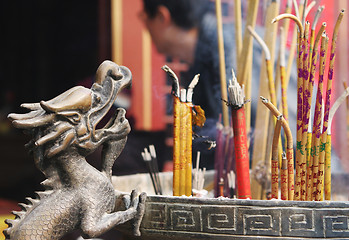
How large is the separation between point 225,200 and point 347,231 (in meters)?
0.15

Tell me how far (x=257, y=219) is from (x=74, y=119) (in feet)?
0.87

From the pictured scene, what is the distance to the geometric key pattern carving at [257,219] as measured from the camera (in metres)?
0.56

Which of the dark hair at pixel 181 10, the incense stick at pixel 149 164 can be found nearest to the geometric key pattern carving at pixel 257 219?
the incense stick at pixel 149 164

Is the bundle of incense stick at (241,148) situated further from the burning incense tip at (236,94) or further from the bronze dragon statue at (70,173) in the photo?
the bronze dragon statue at (70,173)

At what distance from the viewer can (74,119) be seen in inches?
23.5

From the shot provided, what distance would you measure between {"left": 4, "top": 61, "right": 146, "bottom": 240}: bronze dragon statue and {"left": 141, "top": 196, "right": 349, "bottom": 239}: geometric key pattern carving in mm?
71

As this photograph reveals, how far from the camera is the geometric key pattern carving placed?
56 centimetres

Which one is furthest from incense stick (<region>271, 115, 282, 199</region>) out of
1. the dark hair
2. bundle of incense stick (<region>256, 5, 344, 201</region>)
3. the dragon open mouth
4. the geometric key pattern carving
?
the dark hair

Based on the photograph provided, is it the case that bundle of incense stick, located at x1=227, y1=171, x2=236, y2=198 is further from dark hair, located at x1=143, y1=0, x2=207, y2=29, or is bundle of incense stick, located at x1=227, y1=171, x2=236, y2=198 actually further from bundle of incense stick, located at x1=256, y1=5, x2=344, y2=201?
dark hair, located at x1=143, y1=0, x2=207, y2=29

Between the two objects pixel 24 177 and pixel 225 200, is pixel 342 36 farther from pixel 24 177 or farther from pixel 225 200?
pixel 24 177

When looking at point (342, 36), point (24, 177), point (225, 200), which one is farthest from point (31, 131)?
point (24, 177)

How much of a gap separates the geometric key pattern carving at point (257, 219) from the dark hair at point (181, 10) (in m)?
0.93

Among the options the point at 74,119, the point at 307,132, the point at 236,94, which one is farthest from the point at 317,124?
the point at 74,119

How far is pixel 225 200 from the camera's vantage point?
0.58 meters
